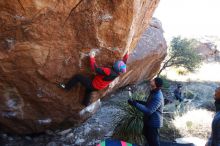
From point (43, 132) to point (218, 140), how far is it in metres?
6.66

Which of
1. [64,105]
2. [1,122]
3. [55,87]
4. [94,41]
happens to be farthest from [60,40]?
[1,122]

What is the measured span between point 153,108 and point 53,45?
8.49 feet

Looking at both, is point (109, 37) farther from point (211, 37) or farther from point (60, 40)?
point (211, 37)

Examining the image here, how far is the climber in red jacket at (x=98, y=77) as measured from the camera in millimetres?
7969

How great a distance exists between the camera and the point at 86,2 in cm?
720

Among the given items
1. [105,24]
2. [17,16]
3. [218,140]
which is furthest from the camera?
[105,24]

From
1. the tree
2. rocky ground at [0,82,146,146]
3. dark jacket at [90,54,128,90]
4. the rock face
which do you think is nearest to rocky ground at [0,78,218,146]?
rocky ground at [0,82,146,146]

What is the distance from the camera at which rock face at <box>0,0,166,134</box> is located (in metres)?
7.21

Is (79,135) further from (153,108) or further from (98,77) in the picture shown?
(153,108)

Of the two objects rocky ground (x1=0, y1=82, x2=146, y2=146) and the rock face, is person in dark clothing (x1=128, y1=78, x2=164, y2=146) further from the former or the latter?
rocky ground (x1=0, y1=82, x2=146, y2=146)

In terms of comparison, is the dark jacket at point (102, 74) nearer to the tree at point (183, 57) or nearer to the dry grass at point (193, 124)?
the dry grass at point (193, 124)

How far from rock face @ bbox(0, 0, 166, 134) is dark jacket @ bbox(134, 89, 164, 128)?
55.7 inches

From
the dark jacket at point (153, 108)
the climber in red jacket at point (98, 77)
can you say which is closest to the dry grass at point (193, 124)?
the dark jacket at point (153, 108)

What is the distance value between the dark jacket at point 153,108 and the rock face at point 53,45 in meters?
1.41
